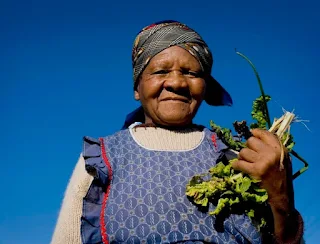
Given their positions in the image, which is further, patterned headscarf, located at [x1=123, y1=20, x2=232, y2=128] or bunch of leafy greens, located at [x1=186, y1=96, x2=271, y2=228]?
patterned headscarf, located at [x1=123, y1=20, x2=232, y2=128]

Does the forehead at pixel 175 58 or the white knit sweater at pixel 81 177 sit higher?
the forehead at pixel 175 58

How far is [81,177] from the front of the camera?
350cm

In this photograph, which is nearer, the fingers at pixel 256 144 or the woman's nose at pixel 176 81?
the fingers at pixel 256 144

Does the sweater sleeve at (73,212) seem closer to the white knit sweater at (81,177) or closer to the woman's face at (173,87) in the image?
the white knit sweater at (81,177)

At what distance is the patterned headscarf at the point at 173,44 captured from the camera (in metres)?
4.02

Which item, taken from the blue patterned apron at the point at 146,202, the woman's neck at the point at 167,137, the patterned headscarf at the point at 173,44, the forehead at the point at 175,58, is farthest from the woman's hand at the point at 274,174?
the patterned headscarf at the point at 173,44

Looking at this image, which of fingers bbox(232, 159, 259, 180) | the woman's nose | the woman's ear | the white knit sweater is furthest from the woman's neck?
fingers bbox(232, 159, 259, 180)

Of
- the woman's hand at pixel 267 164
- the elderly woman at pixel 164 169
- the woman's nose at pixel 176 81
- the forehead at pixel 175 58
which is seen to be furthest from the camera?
the forehead at pixel 175 58

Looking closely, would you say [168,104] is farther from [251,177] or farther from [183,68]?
[251,177]

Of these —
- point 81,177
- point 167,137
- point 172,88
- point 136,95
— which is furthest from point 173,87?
point 81,177

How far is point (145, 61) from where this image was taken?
408cm

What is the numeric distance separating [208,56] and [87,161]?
140 cm

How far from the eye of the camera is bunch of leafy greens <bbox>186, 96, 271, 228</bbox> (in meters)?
3.07

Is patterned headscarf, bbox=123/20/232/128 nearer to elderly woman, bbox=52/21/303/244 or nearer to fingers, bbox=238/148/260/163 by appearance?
elderly woman, bbox=52/21/303/244
